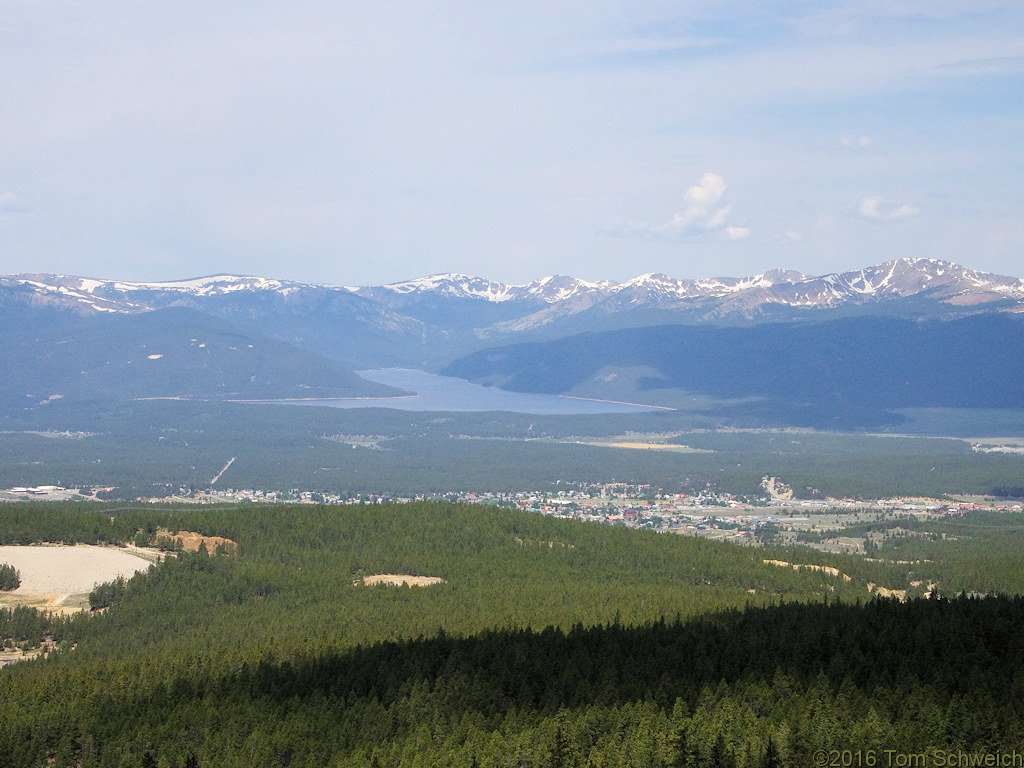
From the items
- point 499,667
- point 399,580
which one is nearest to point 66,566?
point 399,580

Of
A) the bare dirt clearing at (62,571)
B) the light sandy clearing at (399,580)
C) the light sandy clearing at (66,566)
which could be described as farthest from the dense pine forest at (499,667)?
the light sandy clearing at (66,566)

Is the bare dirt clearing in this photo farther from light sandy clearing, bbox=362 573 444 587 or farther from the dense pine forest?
light sandy clearing, bbox=362 573 444 587

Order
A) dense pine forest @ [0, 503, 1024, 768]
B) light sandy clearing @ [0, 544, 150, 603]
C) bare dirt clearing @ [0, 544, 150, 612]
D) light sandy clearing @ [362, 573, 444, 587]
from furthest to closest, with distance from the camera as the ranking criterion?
1. light sandy clearing @ [362, 573, 444, 587]
2. light sandy clearing @ [0, 544, 150, 603]
3. bare dirt clearing @ [0, 544, 150, 612]
4. dense pine forest @ [0, 503, 1024, 768]

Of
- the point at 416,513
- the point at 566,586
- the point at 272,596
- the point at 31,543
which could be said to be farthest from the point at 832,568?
the point at 31,543

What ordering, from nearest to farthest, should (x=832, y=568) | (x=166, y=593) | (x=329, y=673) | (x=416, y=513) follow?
(x=329, y=673), (x=166, y=593), (x=832, y=568), (x=416, y=513)

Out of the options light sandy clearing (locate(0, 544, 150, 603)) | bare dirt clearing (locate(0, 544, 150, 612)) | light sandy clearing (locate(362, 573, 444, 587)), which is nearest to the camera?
bare dirt clearing (locate(0, 544, 150, 612))

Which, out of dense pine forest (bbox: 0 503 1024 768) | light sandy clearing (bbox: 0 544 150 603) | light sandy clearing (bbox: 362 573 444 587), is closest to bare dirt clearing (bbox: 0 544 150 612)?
light sandy clearing (bbox: 0 544 150 603)

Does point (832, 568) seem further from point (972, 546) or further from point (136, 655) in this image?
point (136, 655)
